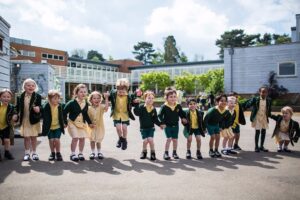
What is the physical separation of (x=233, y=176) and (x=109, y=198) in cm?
220

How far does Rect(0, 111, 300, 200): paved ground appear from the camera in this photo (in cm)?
420

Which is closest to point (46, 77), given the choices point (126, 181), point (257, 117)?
point (257, 117)

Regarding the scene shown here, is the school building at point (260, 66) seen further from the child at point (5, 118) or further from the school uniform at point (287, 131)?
the child at point (5, 118)

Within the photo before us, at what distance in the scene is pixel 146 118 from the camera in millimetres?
6961

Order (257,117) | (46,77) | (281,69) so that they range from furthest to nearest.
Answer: (281,69) → (46,77) → (257,117)

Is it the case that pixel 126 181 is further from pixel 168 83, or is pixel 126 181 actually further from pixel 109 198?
pixel 168 83

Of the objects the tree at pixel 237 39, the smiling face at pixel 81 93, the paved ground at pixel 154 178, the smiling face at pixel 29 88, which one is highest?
the tree at pixel 237 39

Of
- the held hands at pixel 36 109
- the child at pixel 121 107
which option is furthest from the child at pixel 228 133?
the held hands at pixel 36 109

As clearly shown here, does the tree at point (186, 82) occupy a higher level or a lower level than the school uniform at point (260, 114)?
higher

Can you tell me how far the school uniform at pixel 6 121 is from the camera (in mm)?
6934

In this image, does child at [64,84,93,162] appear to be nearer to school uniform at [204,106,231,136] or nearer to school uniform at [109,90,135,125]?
school uniform at [109,90,135,125]

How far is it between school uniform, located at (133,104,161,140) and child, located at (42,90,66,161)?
1.71 metres

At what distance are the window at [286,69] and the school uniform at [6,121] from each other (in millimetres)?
24208

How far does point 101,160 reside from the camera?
6637 millimetres
